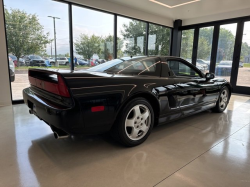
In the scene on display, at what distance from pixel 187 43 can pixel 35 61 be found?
6.25 meters

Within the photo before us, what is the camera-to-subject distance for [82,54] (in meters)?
5.30

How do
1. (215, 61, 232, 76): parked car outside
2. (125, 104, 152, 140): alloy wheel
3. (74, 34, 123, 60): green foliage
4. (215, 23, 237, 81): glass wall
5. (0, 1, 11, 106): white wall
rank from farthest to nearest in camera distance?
1. (215, 61, 232, 76): parked car outside
2. (215, 23, 237, 81): glass wall
3. (74, 34, 123, 60): green foliage
4. (0, 1, 11, 106): white wall
5. (125, 104, 152, 140): alloy wheel

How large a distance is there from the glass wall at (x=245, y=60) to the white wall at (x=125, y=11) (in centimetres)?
290

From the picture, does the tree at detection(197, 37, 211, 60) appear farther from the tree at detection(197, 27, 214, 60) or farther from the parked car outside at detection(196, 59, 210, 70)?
the parked car outside at detection(196, 59, 210, 70)

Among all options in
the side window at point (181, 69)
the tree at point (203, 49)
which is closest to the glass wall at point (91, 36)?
the side window at point (181, 69)

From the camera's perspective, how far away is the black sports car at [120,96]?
5.36 ft

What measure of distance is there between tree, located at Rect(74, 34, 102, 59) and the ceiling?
1.32 meters

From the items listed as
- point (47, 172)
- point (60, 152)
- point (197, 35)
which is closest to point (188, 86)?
point (60, 152)

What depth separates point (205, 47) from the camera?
718 centimetres

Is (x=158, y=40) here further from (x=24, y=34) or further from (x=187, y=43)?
(x=24, y=34)

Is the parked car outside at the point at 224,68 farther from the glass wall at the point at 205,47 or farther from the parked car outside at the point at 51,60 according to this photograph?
the parked car outside at the point at 51,60

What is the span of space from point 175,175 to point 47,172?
4.00ft

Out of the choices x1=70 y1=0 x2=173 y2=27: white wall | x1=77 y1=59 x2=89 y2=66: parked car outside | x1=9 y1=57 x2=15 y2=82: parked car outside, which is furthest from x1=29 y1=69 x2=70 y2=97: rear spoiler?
x1=70 y1=0 x2=173 y2=27: white wall

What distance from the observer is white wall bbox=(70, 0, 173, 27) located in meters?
5.09
